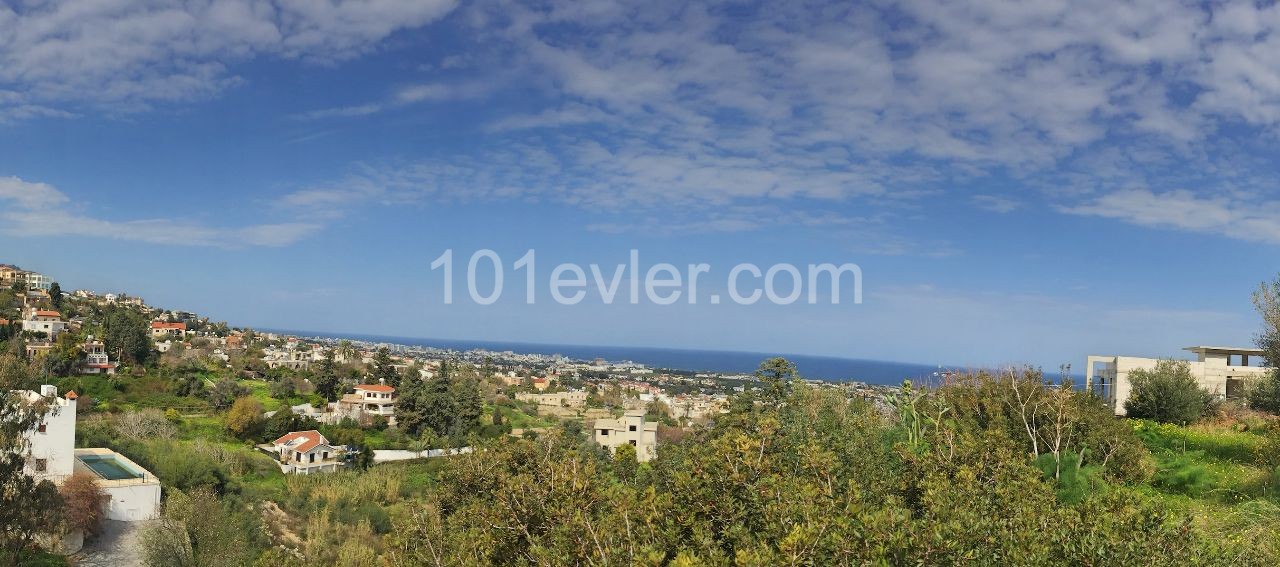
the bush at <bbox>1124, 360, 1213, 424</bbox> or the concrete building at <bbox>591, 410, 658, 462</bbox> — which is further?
the concrete building at <bbox>591, 410, 658, 462</bbox>

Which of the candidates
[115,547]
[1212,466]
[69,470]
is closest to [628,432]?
[115,547]

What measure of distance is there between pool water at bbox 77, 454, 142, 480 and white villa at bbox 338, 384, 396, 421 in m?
16.4

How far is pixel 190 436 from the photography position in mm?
30828

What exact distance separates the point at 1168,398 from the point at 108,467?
92.7 feet

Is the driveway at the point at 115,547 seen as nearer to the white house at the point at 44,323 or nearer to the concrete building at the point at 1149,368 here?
the concrete building at the point at 1149,368

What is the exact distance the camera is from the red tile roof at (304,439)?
101 feet

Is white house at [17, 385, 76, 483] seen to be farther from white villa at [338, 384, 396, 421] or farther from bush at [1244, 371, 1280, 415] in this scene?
bush at [1244, 371, 1280, 415]

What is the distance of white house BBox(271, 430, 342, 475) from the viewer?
3000cm

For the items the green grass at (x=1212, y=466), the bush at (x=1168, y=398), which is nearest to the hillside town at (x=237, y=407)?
the bush at (x=1168, y=398)

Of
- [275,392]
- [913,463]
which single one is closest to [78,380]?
[275,392]

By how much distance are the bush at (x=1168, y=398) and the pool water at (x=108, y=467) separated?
25.9 meters

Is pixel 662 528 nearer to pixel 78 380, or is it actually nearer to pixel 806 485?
pixel 806 485

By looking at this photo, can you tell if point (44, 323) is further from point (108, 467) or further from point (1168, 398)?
point (1168, 398)

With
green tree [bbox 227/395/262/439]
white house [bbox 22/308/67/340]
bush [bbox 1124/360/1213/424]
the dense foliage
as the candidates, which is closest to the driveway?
green tree [bbox 227/395/262/439]
